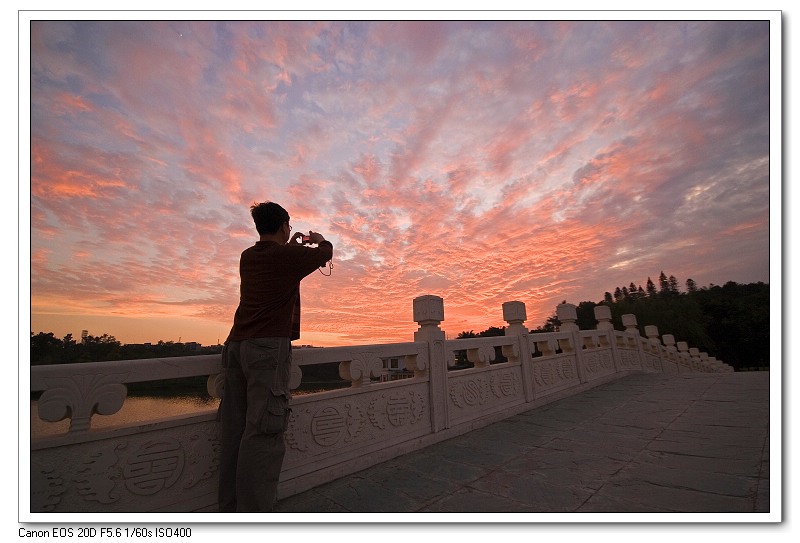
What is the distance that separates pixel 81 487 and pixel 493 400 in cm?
414

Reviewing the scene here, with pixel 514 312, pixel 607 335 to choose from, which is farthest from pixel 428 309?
pixel 607 335

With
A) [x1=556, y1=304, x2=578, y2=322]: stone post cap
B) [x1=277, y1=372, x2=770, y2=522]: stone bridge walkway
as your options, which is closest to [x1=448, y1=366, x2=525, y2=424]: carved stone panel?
[x1=277, y1=372, x2=770, y2=522]: stone bridge walkway

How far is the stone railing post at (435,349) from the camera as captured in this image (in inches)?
157

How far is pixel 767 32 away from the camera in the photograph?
2.70 m

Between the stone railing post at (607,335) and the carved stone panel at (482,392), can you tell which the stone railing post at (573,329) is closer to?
the stone railing post at (607,335)

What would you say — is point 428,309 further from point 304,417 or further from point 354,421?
point 304,417

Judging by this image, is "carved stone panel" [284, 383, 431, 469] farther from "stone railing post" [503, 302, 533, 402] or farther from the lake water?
"stone railing post" [503, 302, 533, 402]

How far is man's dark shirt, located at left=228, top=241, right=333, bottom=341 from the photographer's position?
224 cm

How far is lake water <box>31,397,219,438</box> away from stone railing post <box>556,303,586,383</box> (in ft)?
21.3

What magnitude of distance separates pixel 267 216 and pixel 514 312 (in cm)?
441

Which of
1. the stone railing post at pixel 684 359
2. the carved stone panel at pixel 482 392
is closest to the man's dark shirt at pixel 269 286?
the carved stone panel at pixel 482 392

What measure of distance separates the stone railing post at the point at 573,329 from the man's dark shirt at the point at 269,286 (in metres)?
6.27

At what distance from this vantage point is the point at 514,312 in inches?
229
